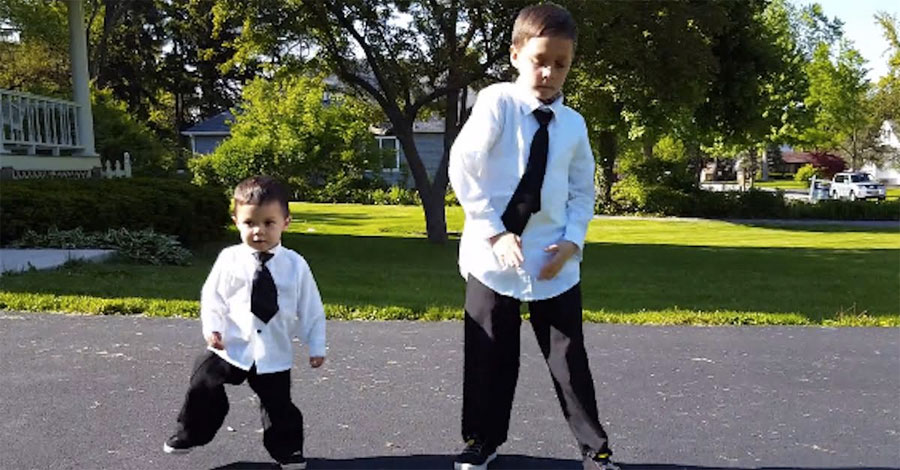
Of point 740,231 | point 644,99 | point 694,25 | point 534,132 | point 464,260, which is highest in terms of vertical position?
point 694,25

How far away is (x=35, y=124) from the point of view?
43.5 feet

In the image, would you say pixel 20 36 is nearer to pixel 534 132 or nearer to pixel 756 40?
pixel 756 40

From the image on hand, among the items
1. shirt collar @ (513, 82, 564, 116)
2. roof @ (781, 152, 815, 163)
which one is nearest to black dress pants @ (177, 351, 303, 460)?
shirt collar @ (513, 82, 564, 116)

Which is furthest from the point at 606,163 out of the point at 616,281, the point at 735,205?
the point at 616,281

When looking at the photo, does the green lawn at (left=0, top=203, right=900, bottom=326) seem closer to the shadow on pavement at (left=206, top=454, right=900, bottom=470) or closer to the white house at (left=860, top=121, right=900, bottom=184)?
Answer: the shadow on pavement at (left=206, top=454, right=900, bottom=470)

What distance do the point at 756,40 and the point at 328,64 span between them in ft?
44.5

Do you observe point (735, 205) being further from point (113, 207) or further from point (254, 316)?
point (254, 316)

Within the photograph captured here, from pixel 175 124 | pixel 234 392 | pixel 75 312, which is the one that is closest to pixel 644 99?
pixel 75 312

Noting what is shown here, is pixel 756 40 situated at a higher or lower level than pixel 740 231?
higher

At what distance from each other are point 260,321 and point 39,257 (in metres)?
7.01

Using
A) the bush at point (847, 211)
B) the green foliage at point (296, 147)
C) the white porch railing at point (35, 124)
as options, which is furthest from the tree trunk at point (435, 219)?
the bush at point (847, 211)

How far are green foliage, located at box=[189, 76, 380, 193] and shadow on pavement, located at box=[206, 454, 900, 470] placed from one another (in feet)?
101

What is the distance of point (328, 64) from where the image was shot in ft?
57.4

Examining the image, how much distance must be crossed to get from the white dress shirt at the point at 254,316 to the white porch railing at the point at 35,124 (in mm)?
9949
